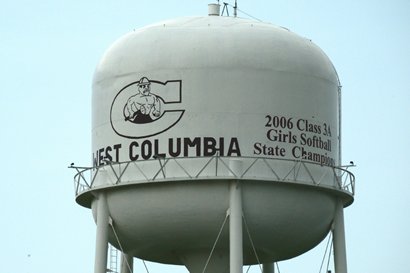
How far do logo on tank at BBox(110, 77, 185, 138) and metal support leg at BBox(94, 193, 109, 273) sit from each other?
6.62 feet

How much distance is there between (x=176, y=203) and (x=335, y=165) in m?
5.23

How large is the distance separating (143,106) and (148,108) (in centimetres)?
18

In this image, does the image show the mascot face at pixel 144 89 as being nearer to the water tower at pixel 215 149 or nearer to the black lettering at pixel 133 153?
the water tower at pixel 215 149

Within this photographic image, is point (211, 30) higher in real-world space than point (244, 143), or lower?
higher

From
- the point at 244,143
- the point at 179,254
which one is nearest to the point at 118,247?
the point at 179,254

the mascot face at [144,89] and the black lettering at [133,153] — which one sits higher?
the mascot face at [144,89]

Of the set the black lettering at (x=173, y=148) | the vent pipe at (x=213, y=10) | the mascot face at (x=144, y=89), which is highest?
the vent pipe at (x=213, y=10)

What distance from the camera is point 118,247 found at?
4772cm

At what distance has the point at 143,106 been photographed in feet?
153

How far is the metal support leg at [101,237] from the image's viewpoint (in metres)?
46.9

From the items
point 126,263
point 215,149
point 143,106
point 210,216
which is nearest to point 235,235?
point 210,216

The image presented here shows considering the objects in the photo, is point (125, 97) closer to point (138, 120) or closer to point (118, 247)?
point (138, 120)

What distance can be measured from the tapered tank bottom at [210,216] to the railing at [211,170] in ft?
0.60

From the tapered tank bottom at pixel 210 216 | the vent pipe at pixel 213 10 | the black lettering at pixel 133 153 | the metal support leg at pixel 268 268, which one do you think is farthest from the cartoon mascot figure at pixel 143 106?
the metal support leg at pixel 268 268
